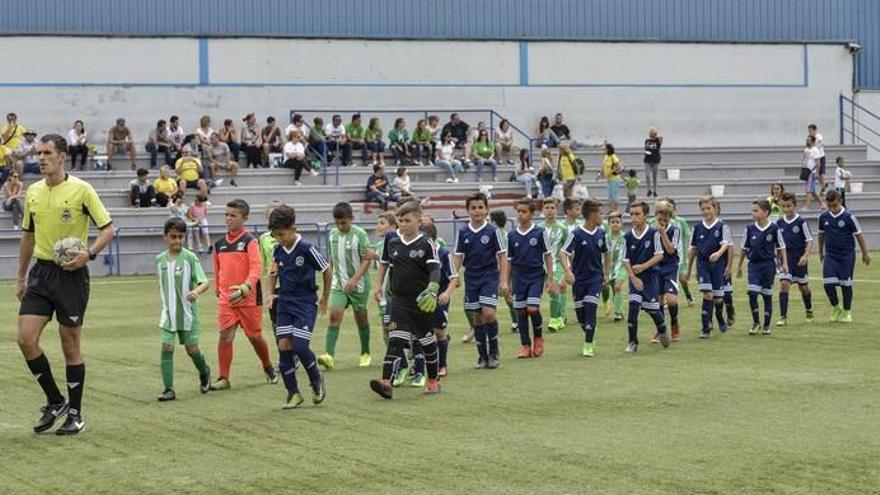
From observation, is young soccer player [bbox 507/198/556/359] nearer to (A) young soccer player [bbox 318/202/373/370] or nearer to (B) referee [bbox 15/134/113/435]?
(A) young soccer player [bbox 318/202/373/370]

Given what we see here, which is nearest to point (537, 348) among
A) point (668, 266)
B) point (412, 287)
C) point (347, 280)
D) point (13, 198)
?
point (347, 280)

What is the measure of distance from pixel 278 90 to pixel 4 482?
35944mm

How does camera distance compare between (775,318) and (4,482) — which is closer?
(4,482)

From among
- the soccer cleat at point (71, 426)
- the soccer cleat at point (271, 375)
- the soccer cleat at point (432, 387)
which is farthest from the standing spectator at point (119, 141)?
the soccer cleat at point (71, 426)

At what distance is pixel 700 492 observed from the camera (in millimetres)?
8961

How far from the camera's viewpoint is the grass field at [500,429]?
374 inches

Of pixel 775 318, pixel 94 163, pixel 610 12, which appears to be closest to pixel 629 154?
pixel 610 12

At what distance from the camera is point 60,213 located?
37.9 feet

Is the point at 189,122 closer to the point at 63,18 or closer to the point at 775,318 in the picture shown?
the point at 63,18

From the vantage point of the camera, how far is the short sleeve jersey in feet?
37.9

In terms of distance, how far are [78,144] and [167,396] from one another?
27114mm

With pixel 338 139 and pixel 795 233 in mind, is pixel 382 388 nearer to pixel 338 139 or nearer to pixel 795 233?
pixel 795 233

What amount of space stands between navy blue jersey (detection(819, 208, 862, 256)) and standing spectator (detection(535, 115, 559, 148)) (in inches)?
949

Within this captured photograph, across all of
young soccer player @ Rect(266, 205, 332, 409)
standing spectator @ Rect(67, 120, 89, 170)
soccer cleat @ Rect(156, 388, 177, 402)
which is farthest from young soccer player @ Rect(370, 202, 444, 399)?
standing spectator @ Rect(67, 120, 89, 170)
